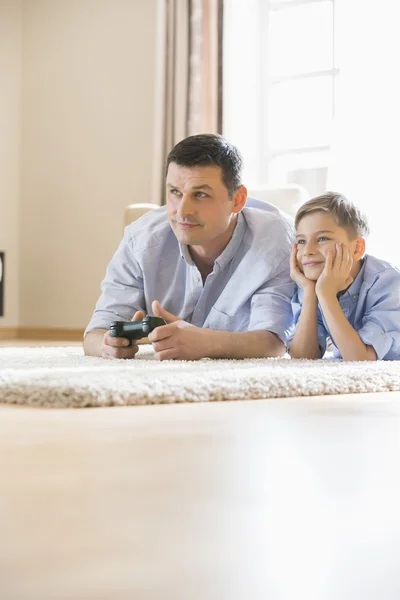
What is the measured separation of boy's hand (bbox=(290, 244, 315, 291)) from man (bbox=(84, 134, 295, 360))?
78 mm

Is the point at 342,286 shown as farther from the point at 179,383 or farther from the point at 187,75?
the point at 187,75

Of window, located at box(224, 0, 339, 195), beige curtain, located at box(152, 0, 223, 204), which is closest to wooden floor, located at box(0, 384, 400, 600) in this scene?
window, located at box(224, 0, 339, 195)

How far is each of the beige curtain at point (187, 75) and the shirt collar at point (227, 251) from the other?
2.40 metres

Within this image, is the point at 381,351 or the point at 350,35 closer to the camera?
the point at 381,351

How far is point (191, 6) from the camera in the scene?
14.8 feet

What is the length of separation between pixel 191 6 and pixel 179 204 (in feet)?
9.46

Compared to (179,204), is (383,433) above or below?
below

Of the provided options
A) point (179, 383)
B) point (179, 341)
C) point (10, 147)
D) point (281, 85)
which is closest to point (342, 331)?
point (179, 341)

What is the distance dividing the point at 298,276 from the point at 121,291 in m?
0.50

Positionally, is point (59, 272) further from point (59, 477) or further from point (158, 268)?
point (59, 477)

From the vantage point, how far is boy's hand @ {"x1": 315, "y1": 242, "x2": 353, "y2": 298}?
1.87 metres

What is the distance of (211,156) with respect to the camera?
2010 mm

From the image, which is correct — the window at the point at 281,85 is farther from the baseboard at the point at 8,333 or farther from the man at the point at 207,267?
the man at the point at 207,267

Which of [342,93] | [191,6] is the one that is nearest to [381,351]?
[342,93]
